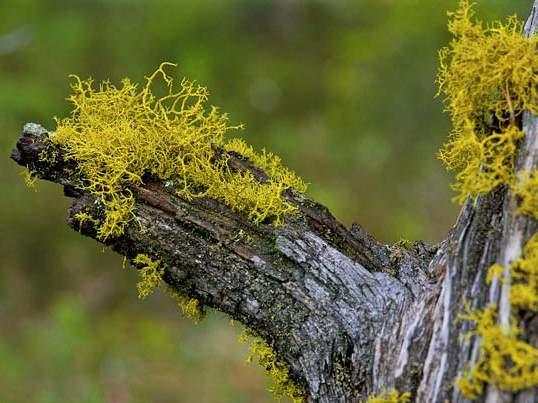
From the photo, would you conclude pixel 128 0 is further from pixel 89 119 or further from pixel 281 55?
pixel 89 119

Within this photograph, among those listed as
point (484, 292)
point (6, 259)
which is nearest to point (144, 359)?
point (6, 259)

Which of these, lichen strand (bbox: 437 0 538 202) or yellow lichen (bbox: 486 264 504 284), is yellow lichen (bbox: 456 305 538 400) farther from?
lichen strand (bbox: 437 0 538 202)

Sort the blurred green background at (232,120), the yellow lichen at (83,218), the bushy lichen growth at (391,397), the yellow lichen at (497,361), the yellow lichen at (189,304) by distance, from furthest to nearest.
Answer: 1. the blurred green background at (232,120)
2. the yellow lichen at (189,304)
3. the yellow lichen at (83,218)
4. the bushy lichen growth at (391,397)
5. the yellow lichen at (497,361)

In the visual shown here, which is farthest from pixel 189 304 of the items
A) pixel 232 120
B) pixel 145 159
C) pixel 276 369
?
pixel 232 120

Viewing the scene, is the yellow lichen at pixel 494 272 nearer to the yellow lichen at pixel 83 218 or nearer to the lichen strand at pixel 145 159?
the lichen strand at pixel 145 159

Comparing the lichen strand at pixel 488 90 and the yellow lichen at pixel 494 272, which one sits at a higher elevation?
the lichen strand at pixel 488 90

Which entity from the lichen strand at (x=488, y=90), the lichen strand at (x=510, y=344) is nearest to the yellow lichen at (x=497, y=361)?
the lichen strand at (x=510, y=344)

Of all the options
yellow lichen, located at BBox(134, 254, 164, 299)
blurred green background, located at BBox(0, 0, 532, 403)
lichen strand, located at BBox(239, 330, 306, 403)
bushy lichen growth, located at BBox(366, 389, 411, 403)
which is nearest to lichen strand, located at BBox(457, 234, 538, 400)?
bushy lichen growth, located at BBox(366, 389, 411, 403)
